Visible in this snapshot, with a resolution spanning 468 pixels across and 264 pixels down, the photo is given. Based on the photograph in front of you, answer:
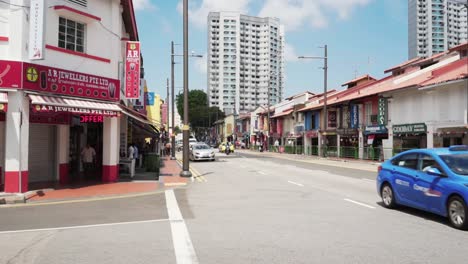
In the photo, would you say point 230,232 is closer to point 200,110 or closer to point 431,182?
point 431,182

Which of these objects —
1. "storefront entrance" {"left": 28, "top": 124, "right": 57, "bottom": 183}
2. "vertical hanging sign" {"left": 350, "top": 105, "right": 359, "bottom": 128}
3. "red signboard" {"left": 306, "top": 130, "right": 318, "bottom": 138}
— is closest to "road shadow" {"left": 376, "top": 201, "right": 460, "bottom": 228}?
"storefront entrance" {"left": 28, "top": 124, "right": 57, "bottom": 183}

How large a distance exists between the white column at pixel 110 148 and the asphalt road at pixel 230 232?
4049mm

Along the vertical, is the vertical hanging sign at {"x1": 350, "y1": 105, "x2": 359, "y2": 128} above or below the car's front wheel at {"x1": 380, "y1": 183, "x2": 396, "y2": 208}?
above

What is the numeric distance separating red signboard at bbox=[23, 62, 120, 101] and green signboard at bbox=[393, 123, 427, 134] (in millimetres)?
21948

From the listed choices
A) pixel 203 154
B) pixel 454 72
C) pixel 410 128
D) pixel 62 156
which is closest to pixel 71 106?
pixel 62 156

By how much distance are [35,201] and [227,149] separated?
35.5 meters

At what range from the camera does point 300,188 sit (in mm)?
14945

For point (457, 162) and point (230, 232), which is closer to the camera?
point (230, 232)

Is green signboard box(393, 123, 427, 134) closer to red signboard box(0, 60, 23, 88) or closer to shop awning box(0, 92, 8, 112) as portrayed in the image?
red signboard box(0, 60, 23, 88)

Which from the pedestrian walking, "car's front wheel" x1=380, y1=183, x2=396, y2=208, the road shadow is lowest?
the road shadow

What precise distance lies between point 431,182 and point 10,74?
1162cm

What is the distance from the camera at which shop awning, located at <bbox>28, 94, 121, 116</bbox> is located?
41.7 feet

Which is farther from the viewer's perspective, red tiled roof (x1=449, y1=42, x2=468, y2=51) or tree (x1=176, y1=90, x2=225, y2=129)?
tree (x1=176, y1=90, x2=225, y2=129)

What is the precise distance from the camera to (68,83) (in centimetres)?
1425
